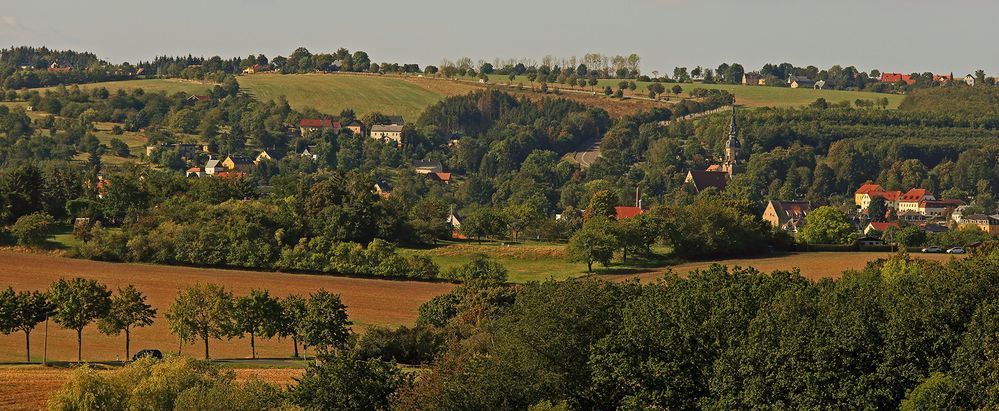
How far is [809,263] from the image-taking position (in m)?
99.5

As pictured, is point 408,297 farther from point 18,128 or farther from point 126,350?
point 18,128

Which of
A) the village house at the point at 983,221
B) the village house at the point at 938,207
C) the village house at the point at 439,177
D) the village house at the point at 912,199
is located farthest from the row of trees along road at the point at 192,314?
the village house at the point at 439,177

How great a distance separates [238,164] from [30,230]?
296 ft

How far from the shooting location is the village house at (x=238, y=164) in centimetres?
18479

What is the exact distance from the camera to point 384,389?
4700cm

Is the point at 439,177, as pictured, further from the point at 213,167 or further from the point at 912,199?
the point at 912,199

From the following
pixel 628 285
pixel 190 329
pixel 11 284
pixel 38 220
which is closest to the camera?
pixel 628 285

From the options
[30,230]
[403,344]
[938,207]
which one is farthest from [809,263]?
[938,207]

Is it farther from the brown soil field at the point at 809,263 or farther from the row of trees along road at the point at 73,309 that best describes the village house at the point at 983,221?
the row of trees along road at the point at 73,309

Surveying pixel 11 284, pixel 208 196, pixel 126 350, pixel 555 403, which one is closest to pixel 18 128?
pixel 208 196

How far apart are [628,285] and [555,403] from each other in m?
12.5

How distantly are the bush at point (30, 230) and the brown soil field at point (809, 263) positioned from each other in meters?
36.6

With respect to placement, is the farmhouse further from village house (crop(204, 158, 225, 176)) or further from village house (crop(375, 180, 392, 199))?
village house (crop(375, 180, 392, 199))

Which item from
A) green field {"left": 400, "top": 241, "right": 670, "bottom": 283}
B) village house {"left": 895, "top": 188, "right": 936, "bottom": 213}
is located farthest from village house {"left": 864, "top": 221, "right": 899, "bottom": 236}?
green field {"left": 400, "top": 241, "right": 670, "bottom": 283}
